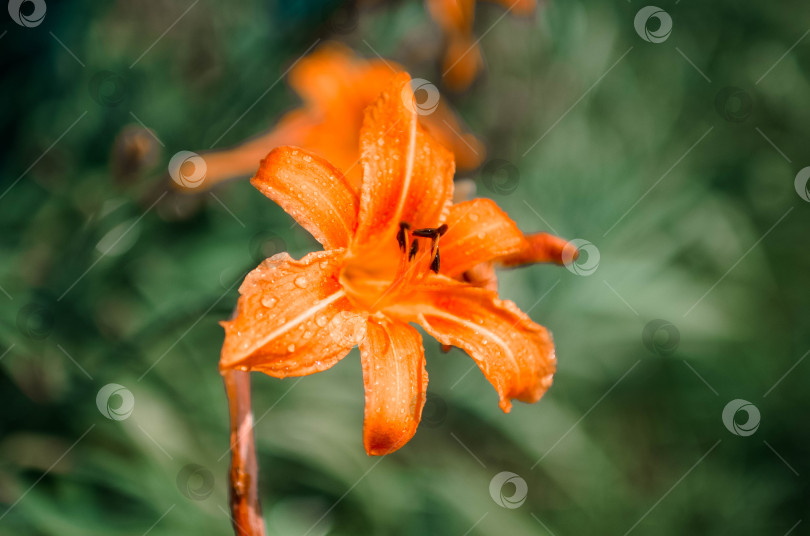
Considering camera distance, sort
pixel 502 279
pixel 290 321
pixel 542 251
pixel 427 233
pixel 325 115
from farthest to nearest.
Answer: pixel 502 279
pixel 325 115
pixel 542 251
pixel 427 233
pixel 290 321

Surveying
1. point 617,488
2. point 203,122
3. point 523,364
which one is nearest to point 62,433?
point 203,122

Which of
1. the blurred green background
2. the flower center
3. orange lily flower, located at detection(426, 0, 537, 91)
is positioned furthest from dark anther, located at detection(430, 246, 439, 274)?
orange lily flower, located at detection(426, 0, 537, 91)

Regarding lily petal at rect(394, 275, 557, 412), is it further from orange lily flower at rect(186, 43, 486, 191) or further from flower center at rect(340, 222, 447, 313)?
orange lily flower at rect(186, 43, 486, 191)

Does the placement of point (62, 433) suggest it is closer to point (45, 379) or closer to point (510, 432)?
point (45, 379)

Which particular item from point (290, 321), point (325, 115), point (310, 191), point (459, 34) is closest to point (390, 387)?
point (290, 321)

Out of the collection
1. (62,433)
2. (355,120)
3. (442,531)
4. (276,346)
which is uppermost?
(355,120)

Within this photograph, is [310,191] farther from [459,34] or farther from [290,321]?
[459,34]

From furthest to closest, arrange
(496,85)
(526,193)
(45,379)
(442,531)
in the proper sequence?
1. (496,85)
2. (526,193)
3. (442,531)
4. (45,379)
